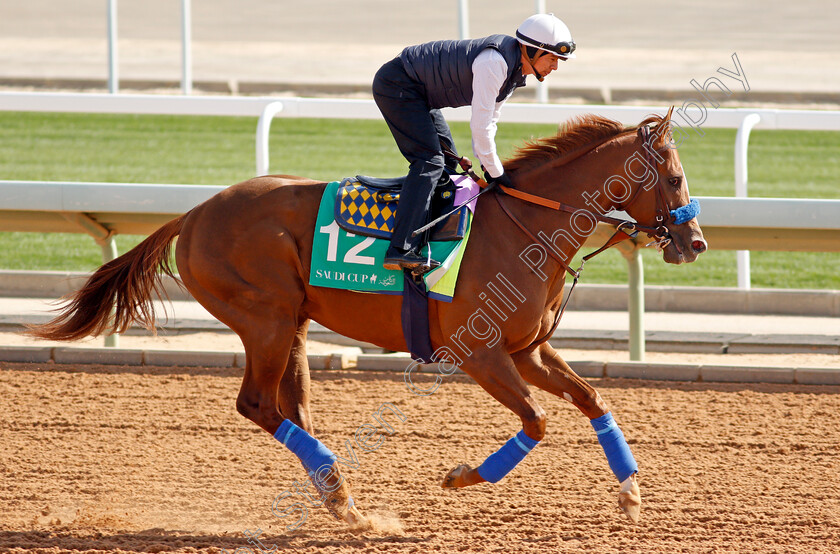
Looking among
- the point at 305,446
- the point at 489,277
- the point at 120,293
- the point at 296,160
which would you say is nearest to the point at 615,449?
the point at 489,277

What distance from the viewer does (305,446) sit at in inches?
177

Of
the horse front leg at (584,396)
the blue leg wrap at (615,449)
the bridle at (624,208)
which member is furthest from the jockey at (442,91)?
the blue leg wrap at (615,449)

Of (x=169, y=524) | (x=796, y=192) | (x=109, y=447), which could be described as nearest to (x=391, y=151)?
(x=796, y=192)

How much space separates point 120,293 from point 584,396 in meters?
2.39

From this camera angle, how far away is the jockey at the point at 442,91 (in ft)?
14.0

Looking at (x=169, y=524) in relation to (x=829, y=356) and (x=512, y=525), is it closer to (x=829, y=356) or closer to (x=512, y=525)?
(x=512, y=525)

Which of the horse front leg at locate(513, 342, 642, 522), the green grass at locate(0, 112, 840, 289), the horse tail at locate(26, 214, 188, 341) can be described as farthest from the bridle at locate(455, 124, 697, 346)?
the green grass at locate(0, 112, 840, 289)

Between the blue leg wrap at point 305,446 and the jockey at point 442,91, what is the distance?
89 centimetres

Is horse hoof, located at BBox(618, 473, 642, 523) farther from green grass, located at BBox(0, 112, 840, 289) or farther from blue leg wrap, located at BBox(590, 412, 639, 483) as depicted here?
green grass, located at BBox(0, 112, 840, 289)

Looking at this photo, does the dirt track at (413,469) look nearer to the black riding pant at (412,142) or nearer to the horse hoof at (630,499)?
the horse hoof at (630,499)

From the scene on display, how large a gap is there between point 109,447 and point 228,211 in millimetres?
1616

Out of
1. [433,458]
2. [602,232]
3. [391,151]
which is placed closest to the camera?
[433,458]

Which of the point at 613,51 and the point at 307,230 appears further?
the point at 613,51

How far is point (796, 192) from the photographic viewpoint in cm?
1131
